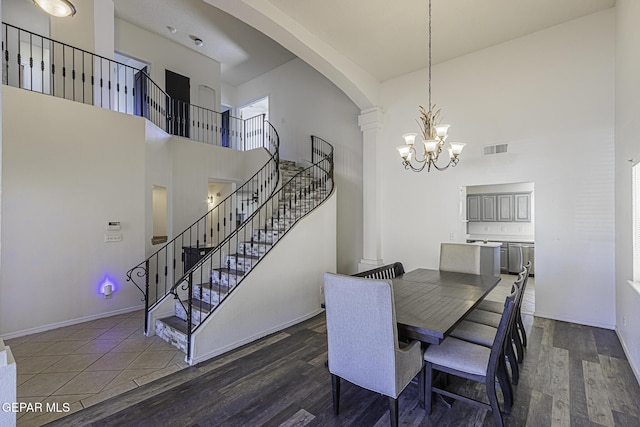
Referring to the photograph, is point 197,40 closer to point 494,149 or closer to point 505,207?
point 494,149

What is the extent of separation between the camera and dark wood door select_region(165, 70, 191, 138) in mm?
7261

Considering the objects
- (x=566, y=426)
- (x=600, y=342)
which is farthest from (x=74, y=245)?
(x=600, y=342)

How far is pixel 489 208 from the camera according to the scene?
7.60 meters

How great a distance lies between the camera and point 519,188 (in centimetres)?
717

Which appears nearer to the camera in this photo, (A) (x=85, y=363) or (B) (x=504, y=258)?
→ (A) (x=85, y=363)

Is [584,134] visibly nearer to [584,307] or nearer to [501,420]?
[584,307]

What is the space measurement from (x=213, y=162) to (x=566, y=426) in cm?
684

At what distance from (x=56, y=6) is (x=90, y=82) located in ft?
11.8

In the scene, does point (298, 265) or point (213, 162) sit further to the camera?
point (213, 162)

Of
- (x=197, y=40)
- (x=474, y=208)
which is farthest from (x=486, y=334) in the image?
(x=197, y=40)

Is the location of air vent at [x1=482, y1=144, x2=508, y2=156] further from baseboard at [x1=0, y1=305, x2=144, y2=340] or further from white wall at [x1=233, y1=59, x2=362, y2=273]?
baseboard at [x1=0, y1=305, x2=144, y2=340]

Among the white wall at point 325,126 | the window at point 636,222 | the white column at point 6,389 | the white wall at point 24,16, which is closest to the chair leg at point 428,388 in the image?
the window at point 636,222

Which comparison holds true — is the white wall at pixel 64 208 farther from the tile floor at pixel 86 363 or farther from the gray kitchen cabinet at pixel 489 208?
the gray kitchen cabinet at pixel 489 208

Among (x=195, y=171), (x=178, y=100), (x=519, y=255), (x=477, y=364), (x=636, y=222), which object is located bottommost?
(x=477, y=364)
